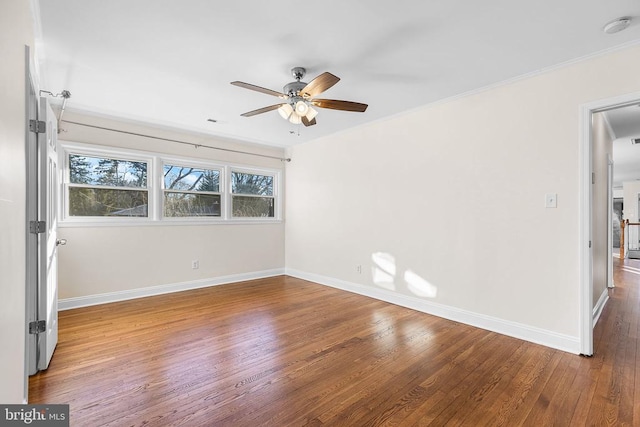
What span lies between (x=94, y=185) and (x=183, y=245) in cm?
142

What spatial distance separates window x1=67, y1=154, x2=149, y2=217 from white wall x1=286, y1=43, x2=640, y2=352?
9.88 ft

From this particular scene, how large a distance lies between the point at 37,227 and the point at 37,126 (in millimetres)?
695

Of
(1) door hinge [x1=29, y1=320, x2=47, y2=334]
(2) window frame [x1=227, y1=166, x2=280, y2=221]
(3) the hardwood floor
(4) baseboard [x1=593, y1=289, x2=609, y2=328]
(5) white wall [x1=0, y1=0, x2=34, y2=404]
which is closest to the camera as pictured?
(5) white wall [x1=0, y1=0, x2=34, y2=404]

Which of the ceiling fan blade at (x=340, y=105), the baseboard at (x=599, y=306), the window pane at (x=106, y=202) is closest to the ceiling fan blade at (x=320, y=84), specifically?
the ceiling fan blade at (x=340, y=105)

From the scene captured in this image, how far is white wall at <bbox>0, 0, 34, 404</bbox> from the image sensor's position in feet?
4.06

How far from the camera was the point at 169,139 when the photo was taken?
15.0ft

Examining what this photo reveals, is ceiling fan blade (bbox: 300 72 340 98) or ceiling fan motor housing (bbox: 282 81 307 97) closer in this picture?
ceiling fan blade (bbox: 300 72 340 98)

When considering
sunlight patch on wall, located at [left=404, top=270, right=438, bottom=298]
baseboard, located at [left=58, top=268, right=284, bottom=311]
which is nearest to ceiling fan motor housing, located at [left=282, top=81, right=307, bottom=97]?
sunlight patch on wall, located at [left=404, top=270, right=438, bottom=298]

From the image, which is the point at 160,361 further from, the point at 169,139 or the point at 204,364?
the point at 169,139

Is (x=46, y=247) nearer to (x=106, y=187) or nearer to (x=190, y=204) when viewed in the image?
(x=106, y=187)

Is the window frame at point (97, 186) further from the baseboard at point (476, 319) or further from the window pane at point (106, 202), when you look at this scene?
the baseboard at point (476, 319)

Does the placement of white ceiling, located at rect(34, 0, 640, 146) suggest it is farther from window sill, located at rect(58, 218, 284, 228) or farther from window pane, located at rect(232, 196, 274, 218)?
window pane, located at rect(232, 196, 274, 218)

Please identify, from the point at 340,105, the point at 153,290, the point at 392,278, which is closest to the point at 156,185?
the point at 153,290

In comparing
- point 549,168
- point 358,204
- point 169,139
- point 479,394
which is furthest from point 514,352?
point 169,139
